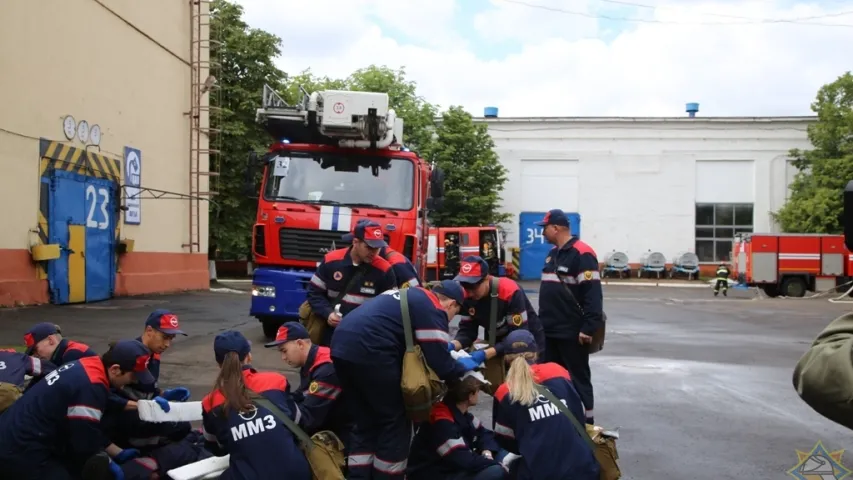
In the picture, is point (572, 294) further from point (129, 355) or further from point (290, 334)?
Answer: point (129, 355)

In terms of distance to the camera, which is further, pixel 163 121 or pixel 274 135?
pixel 163 121

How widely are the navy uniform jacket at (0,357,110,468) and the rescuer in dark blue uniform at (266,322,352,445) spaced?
117cm

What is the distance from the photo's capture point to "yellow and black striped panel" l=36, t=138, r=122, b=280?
16078 mm

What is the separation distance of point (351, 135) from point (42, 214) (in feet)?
26.4

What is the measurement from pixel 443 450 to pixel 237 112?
34.5m

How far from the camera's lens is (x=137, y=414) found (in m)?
5.54

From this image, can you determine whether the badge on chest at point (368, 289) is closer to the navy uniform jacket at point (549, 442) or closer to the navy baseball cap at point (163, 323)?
the navy baseball cap at point (163, 323)

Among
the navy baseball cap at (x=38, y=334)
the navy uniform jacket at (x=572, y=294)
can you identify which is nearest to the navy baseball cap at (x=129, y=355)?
the navy baseball cap at (x=38, y=334)

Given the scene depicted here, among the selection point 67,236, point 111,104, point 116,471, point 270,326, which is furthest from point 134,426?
point 111,104

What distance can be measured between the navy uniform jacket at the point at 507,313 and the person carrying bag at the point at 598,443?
6.32 feet

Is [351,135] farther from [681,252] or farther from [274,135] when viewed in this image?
[681,252]

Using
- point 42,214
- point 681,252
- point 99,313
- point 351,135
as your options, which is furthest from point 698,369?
point 681,252

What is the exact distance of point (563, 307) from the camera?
24.0 ft

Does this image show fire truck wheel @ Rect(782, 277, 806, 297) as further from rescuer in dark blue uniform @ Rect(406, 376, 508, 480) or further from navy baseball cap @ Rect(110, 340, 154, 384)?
navy baseball cap @ Rect(110, 340, 154, 384)
